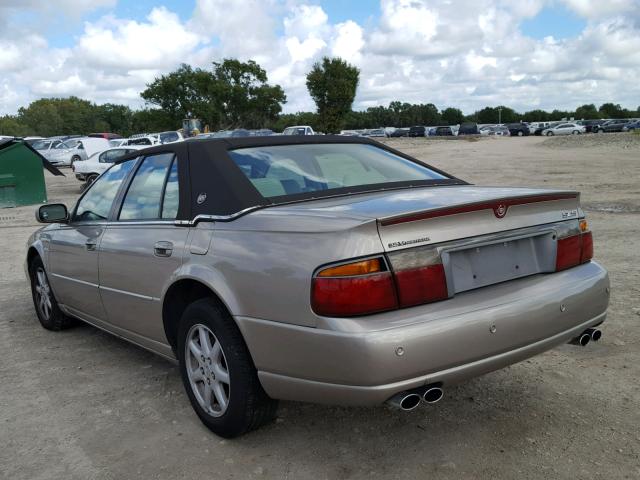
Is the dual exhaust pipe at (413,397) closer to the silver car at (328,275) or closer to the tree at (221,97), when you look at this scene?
the silver car at (328,275)

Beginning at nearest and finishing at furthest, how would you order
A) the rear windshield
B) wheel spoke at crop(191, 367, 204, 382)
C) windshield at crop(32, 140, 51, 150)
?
wheel spoke at crop(191, 367, 204, 382) → the rear windshield → windshield at crop(32, 140, 51, 150)

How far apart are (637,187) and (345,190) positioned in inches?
536

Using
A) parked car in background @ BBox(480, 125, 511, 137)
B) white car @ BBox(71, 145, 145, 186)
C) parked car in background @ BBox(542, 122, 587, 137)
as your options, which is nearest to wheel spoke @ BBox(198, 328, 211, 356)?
white car @ BBox(71, 145, 145, 186)

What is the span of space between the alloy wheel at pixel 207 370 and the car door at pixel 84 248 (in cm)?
120

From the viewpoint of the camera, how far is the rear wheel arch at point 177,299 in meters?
3.30

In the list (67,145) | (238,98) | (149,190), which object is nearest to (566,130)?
(238,98)

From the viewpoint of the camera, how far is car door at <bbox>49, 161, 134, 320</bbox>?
4.31 metres

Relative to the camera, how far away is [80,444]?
129 inches

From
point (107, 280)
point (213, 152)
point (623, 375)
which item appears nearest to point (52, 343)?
point (107, 280)

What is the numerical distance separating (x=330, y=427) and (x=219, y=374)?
0.68m

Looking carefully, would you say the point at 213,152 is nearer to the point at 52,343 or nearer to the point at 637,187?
the point at 52,343

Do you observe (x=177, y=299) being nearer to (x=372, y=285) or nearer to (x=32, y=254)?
(x=372, y=285)

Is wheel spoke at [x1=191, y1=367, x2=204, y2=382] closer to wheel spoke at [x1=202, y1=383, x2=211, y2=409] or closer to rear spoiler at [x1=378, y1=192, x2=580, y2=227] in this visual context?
wheel spoke at [x1=202, y1=383, x2=211, y2=409]

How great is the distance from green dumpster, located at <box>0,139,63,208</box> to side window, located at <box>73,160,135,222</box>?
13452 mm
